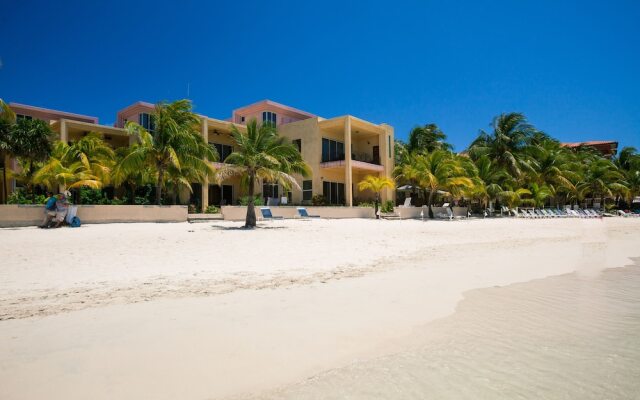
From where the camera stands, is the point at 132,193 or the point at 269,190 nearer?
the point at 132,193

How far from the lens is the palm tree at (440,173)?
24062mm

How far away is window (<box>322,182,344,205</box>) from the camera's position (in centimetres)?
2706

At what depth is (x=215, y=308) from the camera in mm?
4555

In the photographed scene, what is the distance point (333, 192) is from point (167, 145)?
13193 mm

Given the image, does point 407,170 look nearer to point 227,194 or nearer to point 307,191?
point 307,191

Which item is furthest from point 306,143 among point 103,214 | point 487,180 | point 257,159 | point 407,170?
point 487,180

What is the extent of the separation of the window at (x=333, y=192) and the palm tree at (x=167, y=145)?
10040mm

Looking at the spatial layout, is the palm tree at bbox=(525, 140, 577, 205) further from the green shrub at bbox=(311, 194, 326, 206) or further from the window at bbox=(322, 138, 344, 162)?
the green shrub at bbox=(311, 194, 326, 206)

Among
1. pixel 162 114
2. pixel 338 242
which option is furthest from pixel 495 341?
pixel 162 114

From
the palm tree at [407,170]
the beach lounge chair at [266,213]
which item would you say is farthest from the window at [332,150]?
the beach lounge chair at [266,213]

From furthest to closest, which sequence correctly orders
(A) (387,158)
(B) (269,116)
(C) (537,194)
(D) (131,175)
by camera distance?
(C) (537,194)
(A) (387,158)
(B) (269,116)
(D) (131,175)

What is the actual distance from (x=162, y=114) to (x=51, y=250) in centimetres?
1106

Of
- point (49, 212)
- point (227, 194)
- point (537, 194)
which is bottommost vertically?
point (49, 212)

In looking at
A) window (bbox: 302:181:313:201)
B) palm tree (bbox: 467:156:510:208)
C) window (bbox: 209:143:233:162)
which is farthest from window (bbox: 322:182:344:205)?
palm tree (bbox: 467:156:510:208)
